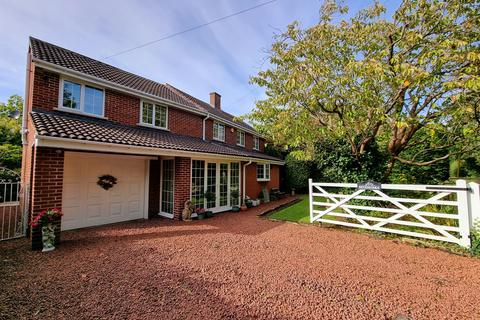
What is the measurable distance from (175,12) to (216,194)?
8003 mm

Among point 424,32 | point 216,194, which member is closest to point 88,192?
point 216,194

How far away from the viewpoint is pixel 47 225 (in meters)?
5.21

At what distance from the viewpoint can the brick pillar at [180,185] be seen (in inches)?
338

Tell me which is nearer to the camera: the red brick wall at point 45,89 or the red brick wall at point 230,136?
the red brick wall at point 45,89

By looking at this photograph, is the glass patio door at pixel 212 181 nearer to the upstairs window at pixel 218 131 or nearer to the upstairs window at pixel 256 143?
the upstairs window at pixel 218 131

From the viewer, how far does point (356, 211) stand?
7.79 meters

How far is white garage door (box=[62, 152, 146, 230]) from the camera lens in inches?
275

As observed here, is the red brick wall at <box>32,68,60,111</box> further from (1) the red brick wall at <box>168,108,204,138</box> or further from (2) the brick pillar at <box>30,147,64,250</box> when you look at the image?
(1) the red brick wall at <box>168,108,204,138</box>

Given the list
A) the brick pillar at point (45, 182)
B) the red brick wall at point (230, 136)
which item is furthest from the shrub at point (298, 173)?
the brick pillar at point (45, 182)

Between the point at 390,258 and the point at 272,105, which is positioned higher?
the point at 272,105

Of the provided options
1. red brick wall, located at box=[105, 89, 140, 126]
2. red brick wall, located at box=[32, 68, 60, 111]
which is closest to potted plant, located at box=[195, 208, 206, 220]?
red brick wall, located at box=[105, 89, 140, 126]

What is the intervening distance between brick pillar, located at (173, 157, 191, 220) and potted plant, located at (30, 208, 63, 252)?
3.92 metres

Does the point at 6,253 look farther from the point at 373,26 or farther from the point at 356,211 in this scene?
the point at 373,26

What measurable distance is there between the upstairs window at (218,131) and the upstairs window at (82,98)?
6.80 metres
